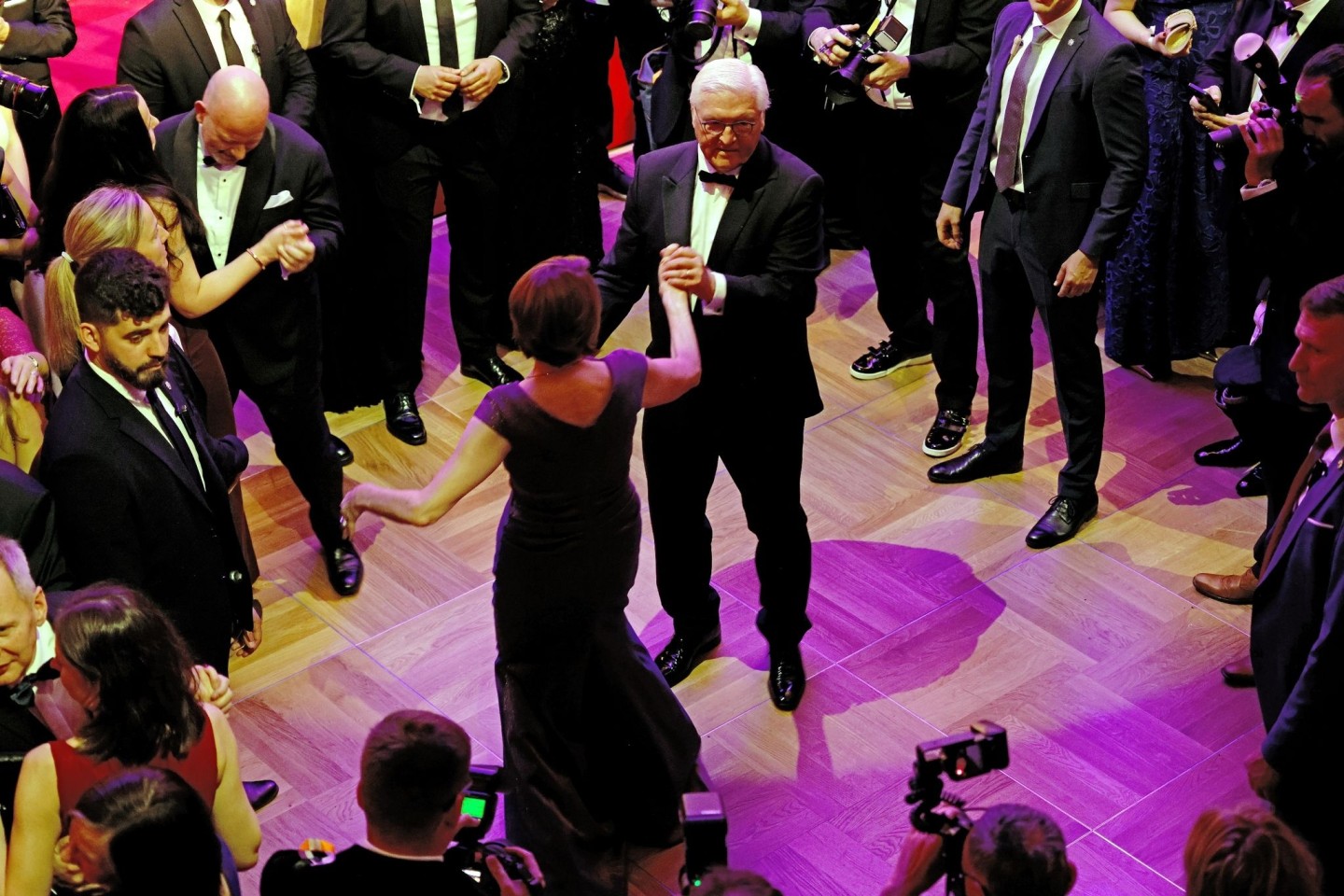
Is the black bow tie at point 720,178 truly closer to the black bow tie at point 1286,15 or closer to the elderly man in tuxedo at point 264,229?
the elderly man in tuxedo at point 264,229

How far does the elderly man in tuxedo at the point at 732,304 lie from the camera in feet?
12.2

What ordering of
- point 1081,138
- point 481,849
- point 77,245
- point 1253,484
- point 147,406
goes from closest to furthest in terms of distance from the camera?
1. point 481,849
2. point 147,406
3. point 77,245
4. point 1081,138
5. point 1253,484

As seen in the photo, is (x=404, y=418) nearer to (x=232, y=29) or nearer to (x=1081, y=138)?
(x=232, y=29)

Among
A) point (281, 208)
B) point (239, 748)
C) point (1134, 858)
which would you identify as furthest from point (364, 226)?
point (1134, 858)

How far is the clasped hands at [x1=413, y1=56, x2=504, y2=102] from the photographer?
17.1 feet

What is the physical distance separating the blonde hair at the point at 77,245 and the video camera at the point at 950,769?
2212mm

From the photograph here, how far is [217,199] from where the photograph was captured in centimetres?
431

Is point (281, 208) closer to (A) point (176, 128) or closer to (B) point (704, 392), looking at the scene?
(A) point (176, 128)

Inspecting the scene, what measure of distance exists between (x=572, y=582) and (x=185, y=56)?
7.77ft

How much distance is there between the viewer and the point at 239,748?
4156 mm

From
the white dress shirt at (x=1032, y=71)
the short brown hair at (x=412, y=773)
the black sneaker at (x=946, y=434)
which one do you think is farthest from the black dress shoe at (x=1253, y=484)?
the short brown hair at (x=412, y=773)

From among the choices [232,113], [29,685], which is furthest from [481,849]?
[232,113]

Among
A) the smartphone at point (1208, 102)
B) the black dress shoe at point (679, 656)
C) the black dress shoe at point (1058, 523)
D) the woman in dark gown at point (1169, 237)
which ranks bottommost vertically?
the black dress shoe at point (679, 656)

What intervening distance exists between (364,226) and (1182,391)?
309 centimetres
